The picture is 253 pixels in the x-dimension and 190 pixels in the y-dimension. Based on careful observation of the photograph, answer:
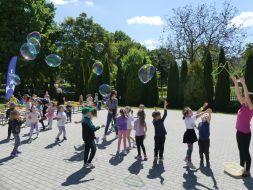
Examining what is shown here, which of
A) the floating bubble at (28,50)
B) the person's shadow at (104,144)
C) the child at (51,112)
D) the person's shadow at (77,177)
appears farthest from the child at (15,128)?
→ the floating bubble at (28,50)

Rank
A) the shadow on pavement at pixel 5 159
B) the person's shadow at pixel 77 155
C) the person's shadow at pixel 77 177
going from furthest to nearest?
the person's shadow at pixel 77 155
the shadow on pavement at pixel 5 159
the person's shadow at pixel 77 177

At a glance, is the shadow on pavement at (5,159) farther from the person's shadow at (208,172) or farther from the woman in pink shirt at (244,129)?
the woman in pink shirt at (244,129)

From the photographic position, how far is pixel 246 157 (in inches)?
339

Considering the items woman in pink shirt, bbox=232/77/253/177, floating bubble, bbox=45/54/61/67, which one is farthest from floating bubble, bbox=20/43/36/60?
woman in pink shirt, bbox=232/77/253/177

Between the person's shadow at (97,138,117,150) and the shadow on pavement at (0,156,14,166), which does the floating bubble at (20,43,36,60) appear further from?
the shadow on pavement at (0,156,14,166)

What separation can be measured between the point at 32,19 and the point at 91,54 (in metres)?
15.0

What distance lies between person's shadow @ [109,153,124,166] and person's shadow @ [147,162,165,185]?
1.12 metres

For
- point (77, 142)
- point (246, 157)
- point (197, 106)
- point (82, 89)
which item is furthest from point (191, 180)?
point (82, 89)

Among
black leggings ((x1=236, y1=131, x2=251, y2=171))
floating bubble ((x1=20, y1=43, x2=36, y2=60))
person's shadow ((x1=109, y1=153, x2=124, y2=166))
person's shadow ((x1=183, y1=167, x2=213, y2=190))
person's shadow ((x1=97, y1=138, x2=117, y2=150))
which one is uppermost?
floating bubble ((x1=20, y1=43, x2=36, y2=60))

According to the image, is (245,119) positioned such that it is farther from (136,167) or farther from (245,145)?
(136,167)

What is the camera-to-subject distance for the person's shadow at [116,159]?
33.4 ft

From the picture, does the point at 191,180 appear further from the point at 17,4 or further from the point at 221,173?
the point at 17,4

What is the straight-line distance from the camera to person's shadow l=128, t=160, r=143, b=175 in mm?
9281

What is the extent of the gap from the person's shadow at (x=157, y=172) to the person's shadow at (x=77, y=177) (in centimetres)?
157
